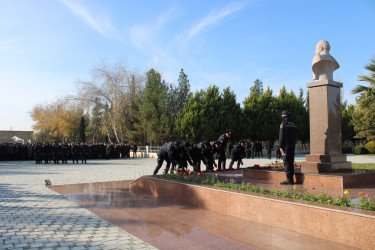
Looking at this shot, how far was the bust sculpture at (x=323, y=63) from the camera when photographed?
8.35m

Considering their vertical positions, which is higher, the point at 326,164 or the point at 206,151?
the point at 206,151

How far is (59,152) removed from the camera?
2308 centimetres

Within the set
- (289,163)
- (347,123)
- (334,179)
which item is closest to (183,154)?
(289,163)

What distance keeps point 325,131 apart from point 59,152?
20507 millimetres

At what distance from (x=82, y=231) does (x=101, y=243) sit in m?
0.83

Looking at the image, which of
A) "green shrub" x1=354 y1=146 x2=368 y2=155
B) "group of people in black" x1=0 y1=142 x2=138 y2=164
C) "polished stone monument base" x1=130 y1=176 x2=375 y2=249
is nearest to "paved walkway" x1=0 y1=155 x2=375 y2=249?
"polished stone monument base" x1=130 y1=176 x2=375 y2=249

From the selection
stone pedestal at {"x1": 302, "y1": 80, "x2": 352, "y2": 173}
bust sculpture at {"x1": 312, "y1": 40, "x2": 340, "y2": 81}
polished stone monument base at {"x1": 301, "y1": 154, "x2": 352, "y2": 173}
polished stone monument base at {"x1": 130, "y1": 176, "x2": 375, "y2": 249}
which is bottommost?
polished stone monument base at {"x1": 130, "y1": 176, "x2": 375, "y2": 249}

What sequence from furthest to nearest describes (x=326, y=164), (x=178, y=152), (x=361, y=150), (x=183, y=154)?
1. (x=361, y=150)
2. (x=183, y=154)
3. (x=178, y=152)
4. (x=326, y=164)

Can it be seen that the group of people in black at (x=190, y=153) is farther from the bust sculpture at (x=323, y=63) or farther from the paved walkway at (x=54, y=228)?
the bust sculpture at (x=323, y=63)

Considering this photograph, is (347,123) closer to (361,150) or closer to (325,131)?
(361,150)

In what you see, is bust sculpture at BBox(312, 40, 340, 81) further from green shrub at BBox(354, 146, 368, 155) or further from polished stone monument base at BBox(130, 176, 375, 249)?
green shrub at BBox(354, 146, 368, 155)

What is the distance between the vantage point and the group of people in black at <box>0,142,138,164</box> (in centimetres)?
2284

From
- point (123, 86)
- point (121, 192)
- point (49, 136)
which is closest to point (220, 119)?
point (123, 86)

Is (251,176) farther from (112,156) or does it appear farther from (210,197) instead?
(112,156)
